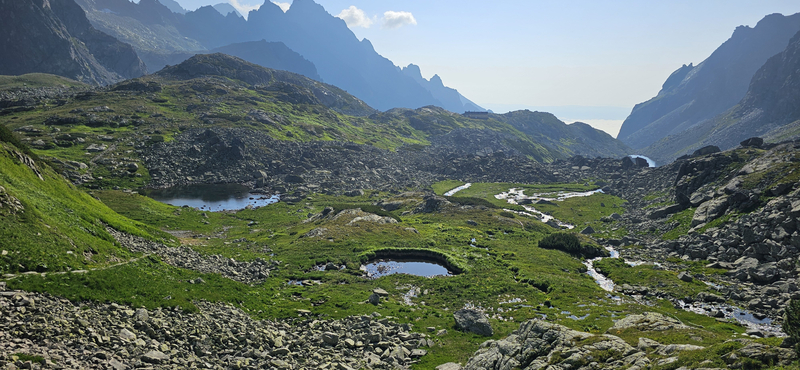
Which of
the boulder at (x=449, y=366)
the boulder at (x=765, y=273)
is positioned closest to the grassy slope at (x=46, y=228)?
the boulder at (x=449, y=366)

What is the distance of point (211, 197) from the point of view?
12069 centimetres

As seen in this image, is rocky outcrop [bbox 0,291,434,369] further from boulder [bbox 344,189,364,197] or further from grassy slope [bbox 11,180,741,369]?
boulder [bbox 344,189,364,197]

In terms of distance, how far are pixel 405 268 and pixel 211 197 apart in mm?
90079

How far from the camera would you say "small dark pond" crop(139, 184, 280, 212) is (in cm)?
10906

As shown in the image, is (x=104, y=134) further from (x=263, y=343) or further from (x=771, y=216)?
(x=771, y=216)

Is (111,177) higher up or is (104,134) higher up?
(104,134)

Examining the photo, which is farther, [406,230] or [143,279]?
[406,230]

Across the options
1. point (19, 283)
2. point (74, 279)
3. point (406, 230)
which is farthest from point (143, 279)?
point (406, 230)

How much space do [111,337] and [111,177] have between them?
124106 mm

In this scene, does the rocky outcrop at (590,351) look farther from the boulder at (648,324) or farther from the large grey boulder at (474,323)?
the large grey boulder at (474,323)

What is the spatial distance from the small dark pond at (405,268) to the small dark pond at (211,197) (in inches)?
2665

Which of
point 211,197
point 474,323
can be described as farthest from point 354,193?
point 474,323

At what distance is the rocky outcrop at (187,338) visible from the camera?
58.1ft

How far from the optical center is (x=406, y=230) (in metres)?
79.9
